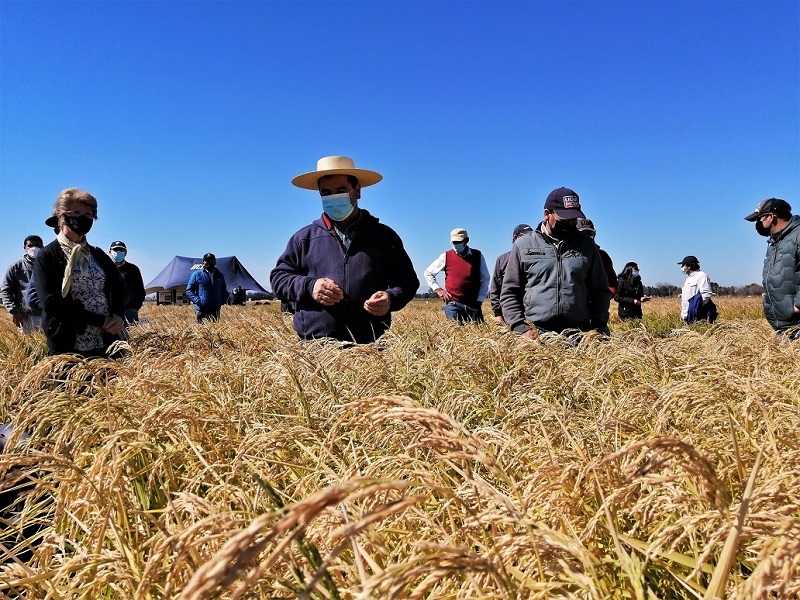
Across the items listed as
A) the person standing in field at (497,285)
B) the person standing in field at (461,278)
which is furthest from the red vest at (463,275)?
the person standing in field at (497,285)

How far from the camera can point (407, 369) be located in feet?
9.78

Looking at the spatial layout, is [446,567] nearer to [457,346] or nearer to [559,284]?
[457,346]

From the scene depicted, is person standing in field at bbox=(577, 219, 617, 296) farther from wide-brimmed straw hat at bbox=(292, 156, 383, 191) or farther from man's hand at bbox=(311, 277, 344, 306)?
man's hand at bbox=(311, 277, 344, 306)

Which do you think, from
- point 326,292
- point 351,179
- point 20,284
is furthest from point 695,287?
point 20,284

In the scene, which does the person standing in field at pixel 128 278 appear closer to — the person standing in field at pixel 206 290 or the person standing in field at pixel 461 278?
the person standing in field at pixel 206 290

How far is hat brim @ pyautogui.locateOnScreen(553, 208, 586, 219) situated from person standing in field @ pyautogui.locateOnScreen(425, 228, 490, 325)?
3645 millimetres

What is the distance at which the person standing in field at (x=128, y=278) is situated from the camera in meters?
7.76

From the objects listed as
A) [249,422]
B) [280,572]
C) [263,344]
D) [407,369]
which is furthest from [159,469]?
[263,344]

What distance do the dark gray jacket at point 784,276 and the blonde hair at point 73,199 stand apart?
5.50m

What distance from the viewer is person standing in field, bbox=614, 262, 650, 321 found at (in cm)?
1076

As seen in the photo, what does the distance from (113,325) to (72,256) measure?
1.71 ft

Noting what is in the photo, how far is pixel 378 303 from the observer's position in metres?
3.84

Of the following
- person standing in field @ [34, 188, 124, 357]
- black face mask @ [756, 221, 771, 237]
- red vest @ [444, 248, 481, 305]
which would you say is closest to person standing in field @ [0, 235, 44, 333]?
person standing in field @ [34, 188, 124, 357]

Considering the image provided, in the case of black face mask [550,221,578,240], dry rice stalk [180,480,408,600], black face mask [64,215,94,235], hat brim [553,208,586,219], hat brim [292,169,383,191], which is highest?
hat brim [292,169,383,191]
